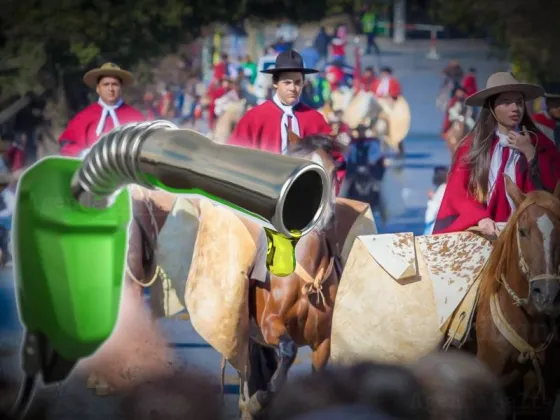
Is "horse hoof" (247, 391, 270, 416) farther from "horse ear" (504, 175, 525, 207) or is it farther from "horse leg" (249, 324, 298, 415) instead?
"horse ear" (504, 175, 525, 207)

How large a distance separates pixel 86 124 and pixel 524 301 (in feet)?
5.40

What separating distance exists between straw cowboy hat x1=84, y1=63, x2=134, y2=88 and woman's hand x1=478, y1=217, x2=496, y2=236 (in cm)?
136

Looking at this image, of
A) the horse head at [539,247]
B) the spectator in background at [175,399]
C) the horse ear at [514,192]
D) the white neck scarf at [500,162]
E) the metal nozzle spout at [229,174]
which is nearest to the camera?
the metal nozzle spout at [229,174]

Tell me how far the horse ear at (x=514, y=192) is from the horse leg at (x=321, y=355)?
825 mm

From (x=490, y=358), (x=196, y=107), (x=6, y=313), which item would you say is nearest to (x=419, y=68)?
(x=196, y=107)

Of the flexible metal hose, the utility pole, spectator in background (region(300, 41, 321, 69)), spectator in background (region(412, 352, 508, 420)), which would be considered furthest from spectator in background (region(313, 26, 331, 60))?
the flexible metal hose

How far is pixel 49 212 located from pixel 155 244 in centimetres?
196

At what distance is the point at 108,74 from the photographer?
3.47m

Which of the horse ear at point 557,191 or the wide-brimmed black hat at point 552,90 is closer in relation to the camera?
the horse ear at point 557,191

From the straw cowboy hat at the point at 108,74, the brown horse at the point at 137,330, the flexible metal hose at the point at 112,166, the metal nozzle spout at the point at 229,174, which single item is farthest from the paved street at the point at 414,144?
the metal nozzle spout at the point at 229,174

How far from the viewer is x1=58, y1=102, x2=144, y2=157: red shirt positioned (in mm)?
3371

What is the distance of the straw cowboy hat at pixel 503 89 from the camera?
11.0 ft

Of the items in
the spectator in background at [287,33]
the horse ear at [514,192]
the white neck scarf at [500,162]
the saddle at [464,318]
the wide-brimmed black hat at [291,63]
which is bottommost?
the saddle at [464,318]

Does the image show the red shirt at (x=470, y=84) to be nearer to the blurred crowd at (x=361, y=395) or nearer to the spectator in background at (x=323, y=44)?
the spectator in background at (x=323, y=44)
